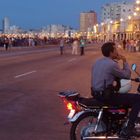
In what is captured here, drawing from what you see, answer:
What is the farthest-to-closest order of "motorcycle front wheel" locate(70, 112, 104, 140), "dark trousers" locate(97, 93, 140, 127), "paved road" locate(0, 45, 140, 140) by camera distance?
"paved road" locate(0, 45, 140, 140) → "motorcycle front wheel" locate(70, 112, 104, 140) → "dark trousers" locate(97, 93, 140, 127)

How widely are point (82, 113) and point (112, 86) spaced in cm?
57

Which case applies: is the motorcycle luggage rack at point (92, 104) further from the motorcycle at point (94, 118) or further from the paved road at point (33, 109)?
the paved road at point (33, 109)

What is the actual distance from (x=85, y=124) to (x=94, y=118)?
0.16 meters

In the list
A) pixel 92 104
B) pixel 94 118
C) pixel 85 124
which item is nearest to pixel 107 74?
pixel 92 104

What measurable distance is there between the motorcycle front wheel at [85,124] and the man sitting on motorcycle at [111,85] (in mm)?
293

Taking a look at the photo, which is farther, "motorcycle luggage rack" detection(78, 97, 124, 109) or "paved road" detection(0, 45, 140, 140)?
"paved road" detection(0, 45, 140, 140)

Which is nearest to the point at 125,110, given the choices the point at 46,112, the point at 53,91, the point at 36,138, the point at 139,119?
the point at 139,119

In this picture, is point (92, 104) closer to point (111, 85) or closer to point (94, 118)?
point (94, 118)

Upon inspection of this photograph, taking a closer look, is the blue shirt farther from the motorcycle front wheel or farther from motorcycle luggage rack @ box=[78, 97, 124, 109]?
the motorcycle front wheel

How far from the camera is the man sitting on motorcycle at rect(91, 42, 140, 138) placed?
815cm

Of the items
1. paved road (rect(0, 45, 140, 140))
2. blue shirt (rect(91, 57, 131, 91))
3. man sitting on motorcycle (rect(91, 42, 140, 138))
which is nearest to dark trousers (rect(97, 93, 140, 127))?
man sitting on motorcycle (rect(91, 42, 140, 138))

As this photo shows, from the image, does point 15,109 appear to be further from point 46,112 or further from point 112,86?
point 112,86

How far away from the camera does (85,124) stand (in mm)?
8328

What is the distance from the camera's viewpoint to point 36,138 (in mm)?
9398
